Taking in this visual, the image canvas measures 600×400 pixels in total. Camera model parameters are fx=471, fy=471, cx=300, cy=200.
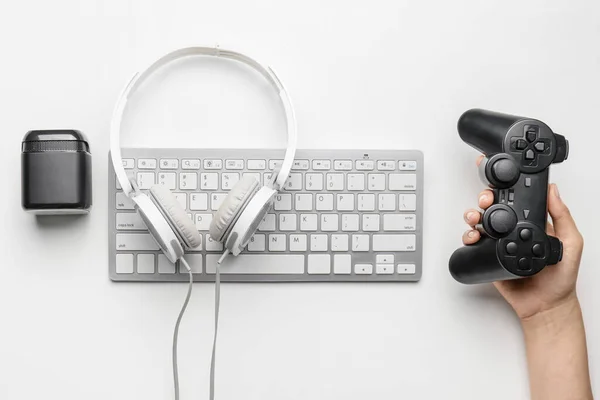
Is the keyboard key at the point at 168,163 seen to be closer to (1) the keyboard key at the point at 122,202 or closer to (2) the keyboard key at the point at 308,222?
(1) the keyboard key at the point at 122,202

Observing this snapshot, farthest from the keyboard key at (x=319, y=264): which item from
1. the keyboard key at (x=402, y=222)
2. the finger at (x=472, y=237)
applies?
the finger at (x=472, y=237)

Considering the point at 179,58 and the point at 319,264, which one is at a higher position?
the point at 179,58

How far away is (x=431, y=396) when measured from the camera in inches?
30.1

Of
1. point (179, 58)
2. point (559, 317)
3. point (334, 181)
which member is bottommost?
point (559, 317)

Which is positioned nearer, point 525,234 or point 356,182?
point 525,234

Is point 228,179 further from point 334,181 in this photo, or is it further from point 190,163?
point 334,181

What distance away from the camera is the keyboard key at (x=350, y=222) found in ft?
2.46

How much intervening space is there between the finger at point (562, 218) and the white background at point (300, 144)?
8 centimetres

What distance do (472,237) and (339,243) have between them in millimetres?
201

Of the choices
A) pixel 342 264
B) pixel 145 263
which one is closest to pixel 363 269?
pixel 342 264

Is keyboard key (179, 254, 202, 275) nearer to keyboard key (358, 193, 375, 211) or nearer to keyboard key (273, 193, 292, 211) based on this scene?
keyboard key (273, 193, 292, 211)

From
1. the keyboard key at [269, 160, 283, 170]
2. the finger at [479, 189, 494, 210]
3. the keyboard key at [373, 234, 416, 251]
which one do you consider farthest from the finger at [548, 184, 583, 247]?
the keyboard key at [269, 160, 283, 170]

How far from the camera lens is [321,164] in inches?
29.4

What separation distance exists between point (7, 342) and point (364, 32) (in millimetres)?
750
